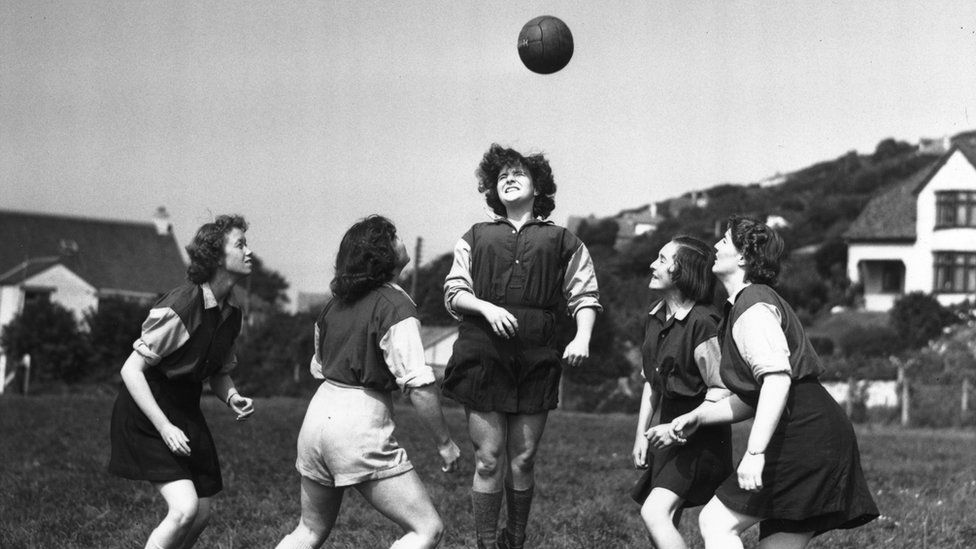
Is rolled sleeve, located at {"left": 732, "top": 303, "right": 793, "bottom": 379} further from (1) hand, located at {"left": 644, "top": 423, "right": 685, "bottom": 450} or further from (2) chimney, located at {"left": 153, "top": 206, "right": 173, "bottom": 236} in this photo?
(2) chimney, located at {"left": 153, "top": 206, "right": 173, "bottom": 236}

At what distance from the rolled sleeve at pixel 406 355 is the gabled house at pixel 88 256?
56.1 m

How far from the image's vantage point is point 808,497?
16.9 feet

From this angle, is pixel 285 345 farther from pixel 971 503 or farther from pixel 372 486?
pixel 372 486

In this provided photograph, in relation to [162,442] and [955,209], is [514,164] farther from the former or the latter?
[955,209]

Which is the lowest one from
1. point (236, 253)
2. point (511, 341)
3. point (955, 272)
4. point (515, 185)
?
point (955, 272)

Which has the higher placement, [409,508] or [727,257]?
[727,257]

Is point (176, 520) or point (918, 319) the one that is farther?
point (918, 319)

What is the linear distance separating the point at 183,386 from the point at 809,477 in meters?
3.04

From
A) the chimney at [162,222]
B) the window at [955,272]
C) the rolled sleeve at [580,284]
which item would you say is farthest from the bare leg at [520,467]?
the chimney at [162,222]

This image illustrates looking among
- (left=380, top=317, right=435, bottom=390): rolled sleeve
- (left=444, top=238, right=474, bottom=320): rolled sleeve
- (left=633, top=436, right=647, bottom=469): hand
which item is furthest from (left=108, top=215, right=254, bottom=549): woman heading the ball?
(left=633, top=436, right=647, bottom=469): hand

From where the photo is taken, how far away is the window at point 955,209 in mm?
46844

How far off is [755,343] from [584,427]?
1462 centimetres

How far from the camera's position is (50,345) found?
45.2 meters

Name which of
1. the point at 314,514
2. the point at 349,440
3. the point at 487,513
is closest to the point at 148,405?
the point at 314,514
